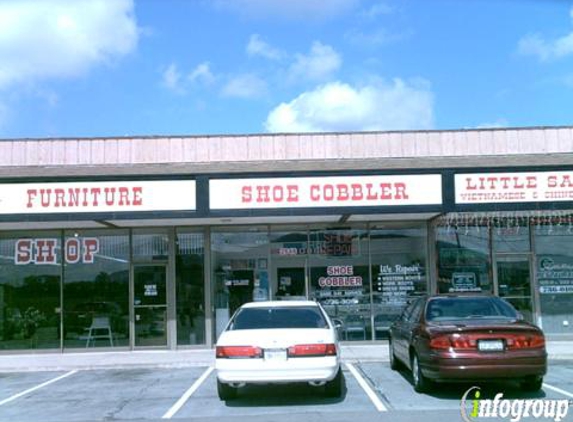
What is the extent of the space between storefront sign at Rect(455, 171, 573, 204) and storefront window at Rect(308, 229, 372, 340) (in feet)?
11.6

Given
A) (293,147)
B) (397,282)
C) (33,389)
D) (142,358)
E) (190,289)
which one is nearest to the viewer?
(33,389)

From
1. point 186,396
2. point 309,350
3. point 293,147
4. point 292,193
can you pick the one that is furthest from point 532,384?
point 293,147

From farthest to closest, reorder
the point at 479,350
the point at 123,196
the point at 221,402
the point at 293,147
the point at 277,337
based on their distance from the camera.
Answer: the point at 293,147 → the point at 123,196 → the point at 221,402 → the point at 277,337 → the point at 479,350

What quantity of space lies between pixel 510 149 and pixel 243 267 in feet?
29.0

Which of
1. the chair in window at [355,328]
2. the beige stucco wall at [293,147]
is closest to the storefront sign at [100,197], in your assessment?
the beige stucco wall at [293,147]

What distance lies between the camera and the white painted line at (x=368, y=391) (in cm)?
926

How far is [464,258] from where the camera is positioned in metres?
17.8

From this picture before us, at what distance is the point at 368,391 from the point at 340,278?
7.34 m

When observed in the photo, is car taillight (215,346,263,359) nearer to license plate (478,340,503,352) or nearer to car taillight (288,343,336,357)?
car taillight (288,343,336,357)

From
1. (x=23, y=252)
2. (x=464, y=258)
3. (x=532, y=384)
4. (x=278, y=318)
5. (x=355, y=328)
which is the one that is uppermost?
(x=23, y=252)

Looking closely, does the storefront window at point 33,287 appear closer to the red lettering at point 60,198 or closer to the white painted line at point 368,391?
the red lettering at point 60,198

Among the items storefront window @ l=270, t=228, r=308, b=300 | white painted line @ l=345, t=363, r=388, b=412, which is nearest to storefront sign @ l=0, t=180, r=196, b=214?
storefront window @ l=270, t=228, r=308, b=300

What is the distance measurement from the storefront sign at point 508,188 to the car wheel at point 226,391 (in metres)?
7.61

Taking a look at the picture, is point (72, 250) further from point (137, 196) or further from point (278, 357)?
point (278, 357)
